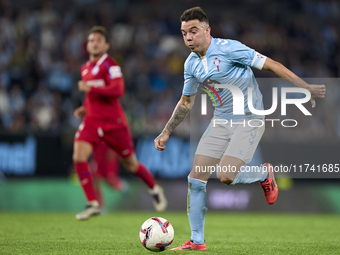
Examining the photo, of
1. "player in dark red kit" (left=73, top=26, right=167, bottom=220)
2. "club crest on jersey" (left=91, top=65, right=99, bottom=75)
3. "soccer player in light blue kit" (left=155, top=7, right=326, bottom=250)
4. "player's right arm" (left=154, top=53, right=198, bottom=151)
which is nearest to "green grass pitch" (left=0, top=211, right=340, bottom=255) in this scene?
"soccer player in light blue kit" (left=155, top=7, right=326, bottom=250)

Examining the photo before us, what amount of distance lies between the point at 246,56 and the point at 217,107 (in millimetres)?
688

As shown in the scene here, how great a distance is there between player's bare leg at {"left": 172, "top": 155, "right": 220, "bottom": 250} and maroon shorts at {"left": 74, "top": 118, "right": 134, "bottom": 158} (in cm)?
307

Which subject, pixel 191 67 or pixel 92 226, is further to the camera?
pixel 92 226

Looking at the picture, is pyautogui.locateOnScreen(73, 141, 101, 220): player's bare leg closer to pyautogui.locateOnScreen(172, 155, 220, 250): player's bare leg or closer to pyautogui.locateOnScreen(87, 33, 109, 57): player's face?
pyautogui.locateOnScreen(87, 33, 109, 57): player's face

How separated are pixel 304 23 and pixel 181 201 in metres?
8.11

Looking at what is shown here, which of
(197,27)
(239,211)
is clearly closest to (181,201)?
(239,211)

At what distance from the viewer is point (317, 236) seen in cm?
724

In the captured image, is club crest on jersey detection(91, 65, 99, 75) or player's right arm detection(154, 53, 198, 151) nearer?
→ player's right arm detection(154, 53, 198, 151)

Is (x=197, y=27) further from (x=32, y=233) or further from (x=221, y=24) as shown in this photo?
(x=221, y=24)

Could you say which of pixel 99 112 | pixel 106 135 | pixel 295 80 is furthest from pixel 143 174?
pixel 295 80

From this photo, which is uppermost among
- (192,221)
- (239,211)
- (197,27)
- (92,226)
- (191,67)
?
(197,27)

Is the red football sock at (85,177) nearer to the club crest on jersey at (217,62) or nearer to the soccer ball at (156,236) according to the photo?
the soccer ball at (156,236)

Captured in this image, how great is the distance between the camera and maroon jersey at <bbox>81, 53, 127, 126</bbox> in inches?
335

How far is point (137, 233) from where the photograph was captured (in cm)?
746
